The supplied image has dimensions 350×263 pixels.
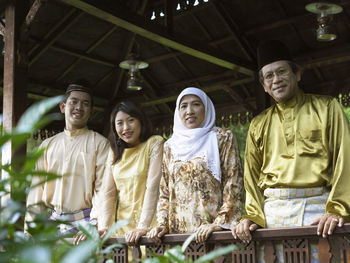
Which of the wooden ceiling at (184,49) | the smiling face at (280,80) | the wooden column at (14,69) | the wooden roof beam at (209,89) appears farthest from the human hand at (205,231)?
the wooden roof beam at (209,89)

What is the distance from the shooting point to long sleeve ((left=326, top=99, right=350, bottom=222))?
8.14ft

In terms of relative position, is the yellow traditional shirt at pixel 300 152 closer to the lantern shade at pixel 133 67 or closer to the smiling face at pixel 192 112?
the smiling face at pixel 192 112

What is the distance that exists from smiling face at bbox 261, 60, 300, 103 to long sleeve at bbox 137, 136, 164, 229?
0.89 m

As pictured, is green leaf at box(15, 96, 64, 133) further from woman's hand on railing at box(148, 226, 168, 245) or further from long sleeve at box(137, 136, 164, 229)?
Answer: long sleeve at box(137, 136, 164, 229)

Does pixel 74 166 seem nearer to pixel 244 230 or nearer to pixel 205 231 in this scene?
pixel 205 231

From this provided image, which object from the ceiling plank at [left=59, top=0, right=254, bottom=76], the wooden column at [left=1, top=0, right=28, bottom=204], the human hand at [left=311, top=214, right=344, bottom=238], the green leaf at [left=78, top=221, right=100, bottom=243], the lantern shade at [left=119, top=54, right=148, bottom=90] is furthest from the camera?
the lantern shade at [left=119, top=54, right=148, bottom=90]

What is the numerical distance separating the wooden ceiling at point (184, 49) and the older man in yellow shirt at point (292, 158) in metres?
2.93

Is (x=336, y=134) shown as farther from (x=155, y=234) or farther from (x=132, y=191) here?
(x=132, y=191)

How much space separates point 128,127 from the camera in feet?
11.6

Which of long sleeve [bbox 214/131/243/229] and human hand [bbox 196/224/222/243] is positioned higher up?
long sleeve [bbox 214/131/243/229]

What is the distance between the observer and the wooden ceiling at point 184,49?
718cm

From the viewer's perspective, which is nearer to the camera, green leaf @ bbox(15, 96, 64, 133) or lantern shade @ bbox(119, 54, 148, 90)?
green leaf @ bbox(15, 96, 64, 133)

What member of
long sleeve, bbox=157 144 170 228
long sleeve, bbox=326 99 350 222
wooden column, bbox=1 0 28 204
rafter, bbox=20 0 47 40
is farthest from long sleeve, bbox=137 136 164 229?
rafter, bbox=20 0 47 40

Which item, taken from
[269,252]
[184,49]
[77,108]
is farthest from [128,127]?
[184,49]
